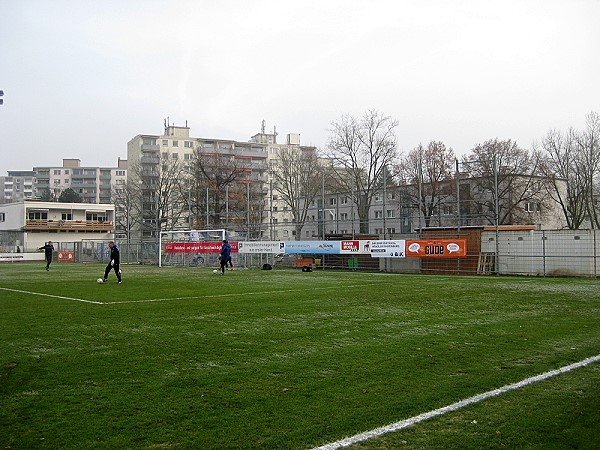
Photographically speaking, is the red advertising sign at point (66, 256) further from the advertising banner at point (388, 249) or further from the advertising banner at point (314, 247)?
the advertising banner at point (388, 249)

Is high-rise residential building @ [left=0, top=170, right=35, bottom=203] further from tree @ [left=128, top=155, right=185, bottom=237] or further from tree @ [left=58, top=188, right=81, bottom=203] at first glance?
tree @ [left=128, top=155, right=185, bottom=237]

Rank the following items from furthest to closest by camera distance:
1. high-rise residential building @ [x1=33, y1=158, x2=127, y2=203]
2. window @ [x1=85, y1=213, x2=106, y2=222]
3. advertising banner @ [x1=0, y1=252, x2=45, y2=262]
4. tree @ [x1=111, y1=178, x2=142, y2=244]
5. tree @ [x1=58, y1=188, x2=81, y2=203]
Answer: high-rise residential building @ [x1=33, y1=158, x2=127, y2=203] → tree @ [x1=58, y1=188, x2=81, y2=203] → window @ [x1=85, y1=213, x2=106, y2=222] → tree @ [x1=111, y1=178, x2=142, y2=244] → advertising banner @ [x1=0, y1=252, x2=45, y2=262]

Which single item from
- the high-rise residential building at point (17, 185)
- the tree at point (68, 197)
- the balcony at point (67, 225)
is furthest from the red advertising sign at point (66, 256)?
the high-rise residential building at point (17, 185)

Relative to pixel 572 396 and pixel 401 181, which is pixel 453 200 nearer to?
pixel 401 181

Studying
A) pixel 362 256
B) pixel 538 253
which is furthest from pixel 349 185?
pixel 538 253

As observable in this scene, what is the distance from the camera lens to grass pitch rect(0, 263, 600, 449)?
194 inches

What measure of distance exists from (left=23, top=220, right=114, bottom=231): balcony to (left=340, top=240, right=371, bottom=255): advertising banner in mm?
56515

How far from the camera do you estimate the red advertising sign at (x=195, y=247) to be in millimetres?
37562

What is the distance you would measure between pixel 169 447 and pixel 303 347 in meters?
4.30

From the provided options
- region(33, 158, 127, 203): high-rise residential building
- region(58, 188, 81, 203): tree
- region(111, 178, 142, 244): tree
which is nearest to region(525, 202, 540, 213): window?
region(111, 178, 142, 244): tree

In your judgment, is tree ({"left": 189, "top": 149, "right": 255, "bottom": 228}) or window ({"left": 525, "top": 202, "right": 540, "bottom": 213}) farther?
tree ({"left": 189, "top": 149, "right": 255, "bottom": 228})

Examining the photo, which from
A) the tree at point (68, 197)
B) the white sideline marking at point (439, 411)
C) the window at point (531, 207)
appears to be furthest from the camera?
the tree at point (68, 197)

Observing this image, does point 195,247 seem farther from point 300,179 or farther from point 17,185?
point 17,185

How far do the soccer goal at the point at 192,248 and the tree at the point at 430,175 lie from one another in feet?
50.4
